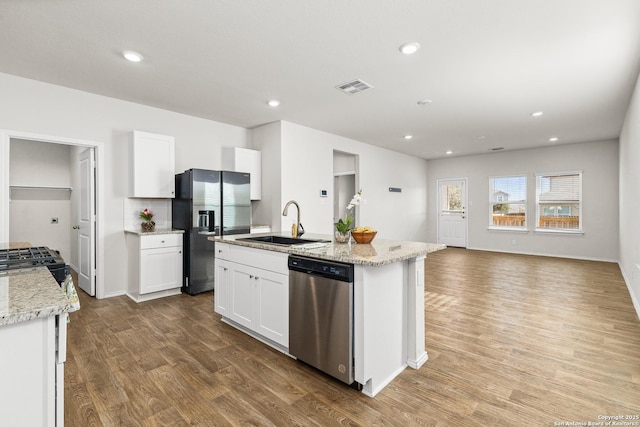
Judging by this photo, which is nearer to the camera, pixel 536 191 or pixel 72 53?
pixel 72 53

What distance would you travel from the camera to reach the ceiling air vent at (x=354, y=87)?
3.72 meters

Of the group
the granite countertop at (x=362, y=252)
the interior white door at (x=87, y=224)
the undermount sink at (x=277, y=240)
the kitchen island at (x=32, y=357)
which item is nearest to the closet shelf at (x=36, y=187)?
the interior white door at (x=87, y=224)

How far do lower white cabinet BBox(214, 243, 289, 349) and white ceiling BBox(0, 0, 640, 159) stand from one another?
1.90 meters

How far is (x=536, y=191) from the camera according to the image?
7.84 m

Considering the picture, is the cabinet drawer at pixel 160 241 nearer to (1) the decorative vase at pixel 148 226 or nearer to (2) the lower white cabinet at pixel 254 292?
(1) the decorative vase at pixel 148 226

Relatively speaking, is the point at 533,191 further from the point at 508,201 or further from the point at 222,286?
the point at 222,286

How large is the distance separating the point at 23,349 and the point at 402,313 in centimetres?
213

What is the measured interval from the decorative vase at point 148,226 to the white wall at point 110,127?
0.93 feet

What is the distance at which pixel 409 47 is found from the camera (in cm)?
287

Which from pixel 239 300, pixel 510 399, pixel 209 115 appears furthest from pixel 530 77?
pixel 209 115

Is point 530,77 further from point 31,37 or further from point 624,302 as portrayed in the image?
point 31,37

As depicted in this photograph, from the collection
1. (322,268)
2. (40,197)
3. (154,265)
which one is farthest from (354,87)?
(40,197)

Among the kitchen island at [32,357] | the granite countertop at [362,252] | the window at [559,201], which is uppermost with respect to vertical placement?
the window at [559,201]

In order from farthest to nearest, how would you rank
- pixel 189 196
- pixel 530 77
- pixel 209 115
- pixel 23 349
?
pixel 209 115, pixel 189 196, pixel 530 77, pixel 23 349
